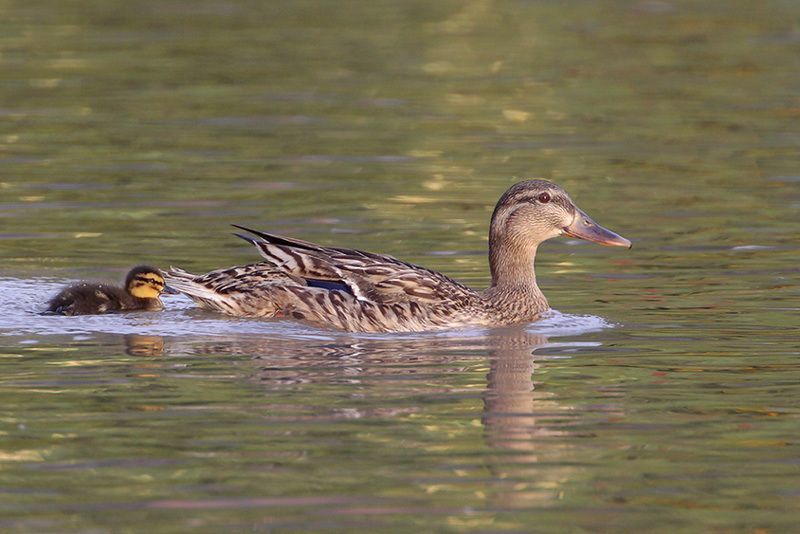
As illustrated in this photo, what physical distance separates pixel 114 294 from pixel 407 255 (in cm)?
270

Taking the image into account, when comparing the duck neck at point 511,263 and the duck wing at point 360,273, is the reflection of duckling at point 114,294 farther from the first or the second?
the duck neck at point 511,263

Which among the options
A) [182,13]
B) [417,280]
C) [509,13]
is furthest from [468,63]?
[417,280]

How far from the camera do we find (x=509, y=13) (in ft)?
89.2

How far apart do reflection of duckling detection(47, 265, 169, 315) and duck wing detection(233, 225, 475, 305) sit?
72 cm

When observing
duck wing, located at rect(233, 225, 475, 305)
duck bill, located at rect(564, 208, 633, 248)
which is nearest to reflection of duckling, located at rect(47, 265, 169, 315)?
duck wing, located at rect(233, 225, 475, 305)

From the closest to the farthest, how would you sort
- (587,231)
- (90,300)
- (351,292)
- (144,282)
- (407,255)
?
(351,292), (90,300), (144,282), (587,231), (407,255)

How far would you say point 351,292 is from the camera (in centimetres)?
1140

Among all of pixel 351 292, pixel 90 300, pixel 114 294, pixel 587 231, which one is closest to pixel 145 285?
pixel 114 294

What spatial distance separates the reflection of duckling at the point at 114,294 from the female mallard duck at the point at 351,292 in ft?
0.45

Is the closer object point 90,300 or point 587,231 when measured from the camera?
point 90,300

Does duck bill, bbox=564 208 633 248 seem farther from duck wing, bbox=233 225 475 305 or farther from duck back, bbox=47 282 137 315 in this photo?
duck back, bbox=47 282 137 315

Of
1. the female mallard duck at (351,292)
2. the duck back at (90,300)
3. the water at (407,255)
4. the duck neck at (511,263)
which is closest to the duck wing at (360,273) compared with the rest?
the female mallard duck at (351,292)

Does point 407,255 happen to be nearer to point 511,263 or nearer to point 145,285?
point 511,263

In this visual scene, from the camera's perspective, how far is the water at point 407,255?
7707mm
